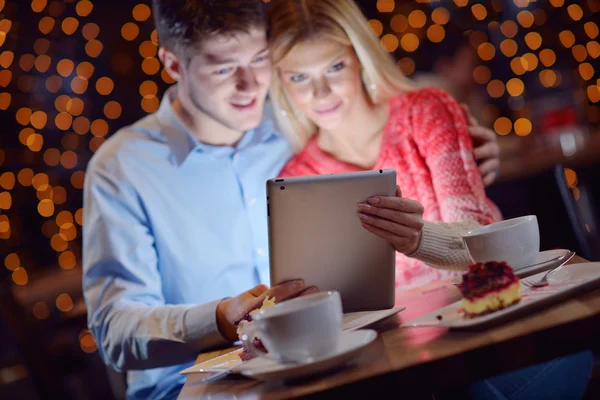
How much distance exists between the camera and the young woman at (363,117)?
1778 mm

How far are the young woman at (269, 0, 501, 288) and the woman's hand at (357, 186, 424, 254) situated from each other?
0.49 m

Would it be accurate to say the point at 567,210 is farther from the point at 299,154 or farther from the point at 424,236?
the point at 299,154

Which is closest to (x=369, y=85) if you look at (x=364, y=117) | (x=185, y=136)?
(x=364, y=117)

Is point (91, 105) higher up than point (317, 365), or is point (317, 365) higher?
point (91, 105)

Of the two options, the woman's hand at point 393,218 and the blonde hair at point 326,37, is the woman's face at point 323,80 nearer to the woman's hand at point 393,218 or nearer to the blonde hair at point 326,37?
the blonde hair at point 326,37

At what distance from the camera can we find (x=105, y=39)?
2264mm

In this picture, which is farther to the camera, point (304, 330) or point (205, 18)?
point (205, 18)

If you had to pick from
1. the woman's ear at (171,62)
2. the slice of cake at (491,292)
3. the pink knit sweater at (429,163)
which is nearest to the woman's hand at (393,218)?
the slice of cake at (491,292)

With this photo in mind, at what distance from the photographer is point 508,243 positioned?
1025 millimetres

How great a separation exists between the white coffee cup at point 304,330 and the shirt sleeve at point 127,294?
529 millimetres

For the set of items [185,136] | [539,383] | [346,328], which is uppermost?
[185,136]

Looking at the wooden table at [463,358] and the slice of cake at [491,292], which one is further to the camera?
the slice of cake at [491,292]

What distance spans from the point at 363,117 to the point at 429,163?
292 mm

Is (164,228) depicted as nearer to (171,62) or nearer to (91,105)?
(171,62)
